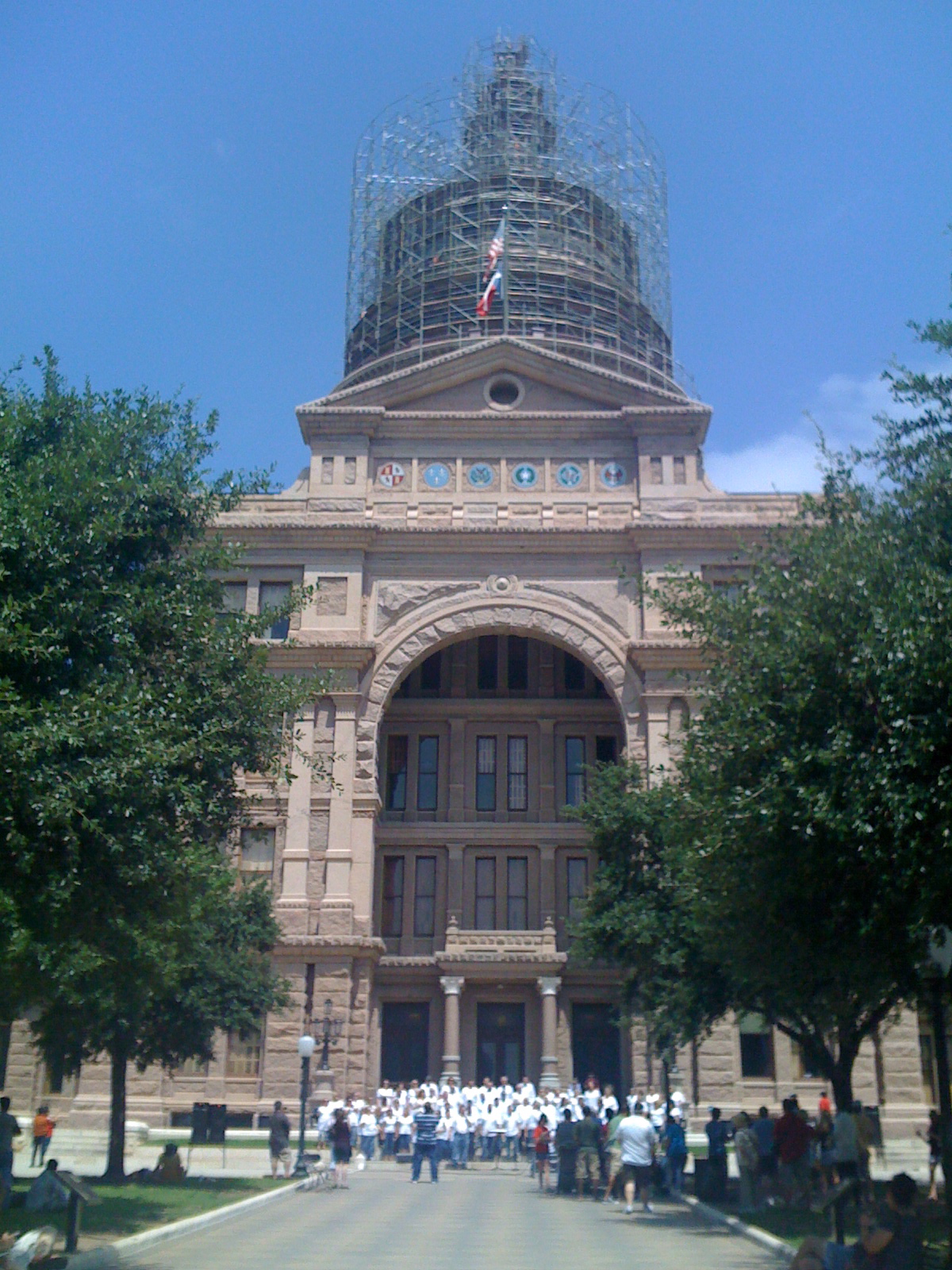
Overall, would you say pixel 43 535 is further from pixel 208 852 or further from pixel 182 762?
pixel 208 852

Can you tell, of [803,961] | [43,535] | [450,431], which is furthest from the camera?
[450,431]

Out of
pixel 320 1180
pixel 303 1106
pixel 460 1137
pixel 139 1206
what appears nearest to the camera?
pixel 139 1206

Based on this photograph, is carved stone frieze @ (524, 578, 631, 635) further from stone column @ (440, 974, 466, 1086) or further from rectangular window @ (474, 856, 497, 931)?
stone column @ (440, 974, 466, 1086)

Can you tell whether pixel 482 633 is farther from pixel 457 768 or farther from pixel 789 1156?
pixel 789 1156

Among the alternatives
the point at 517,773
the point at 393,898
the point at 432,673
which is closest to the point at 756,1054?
the point at 517,773

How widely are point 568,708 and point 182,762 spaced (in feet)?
100

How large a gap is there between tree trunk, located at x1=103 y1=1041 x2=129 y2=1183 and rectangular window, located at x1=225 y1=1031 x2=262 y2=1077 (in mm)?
14379

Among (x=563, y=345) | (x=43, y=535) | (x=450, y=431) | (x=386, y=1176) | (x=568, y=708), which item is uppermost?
(x=563, y=345)

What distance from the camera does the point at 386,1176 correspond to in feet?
94.1

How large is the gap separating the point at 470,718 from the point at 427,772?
2389 mm

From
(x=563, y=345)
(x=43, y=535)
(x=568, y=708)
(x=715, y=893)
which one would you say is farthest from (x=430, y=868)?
(x=43, y=535)

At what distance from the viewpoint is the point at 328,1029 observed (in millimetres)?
36469

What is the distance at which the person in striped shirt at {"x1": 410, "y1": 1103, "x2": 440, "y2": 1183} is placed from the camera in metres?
26.1

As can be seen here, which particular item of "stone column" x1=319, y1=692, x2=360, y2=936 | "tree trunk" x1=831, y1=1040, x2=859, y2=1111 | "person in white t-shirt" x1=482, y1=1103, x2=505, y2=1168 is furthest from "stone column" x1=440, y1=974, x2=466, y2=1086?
"tree trunk" x1=831, y1=1040, x2=859, y2=1111
